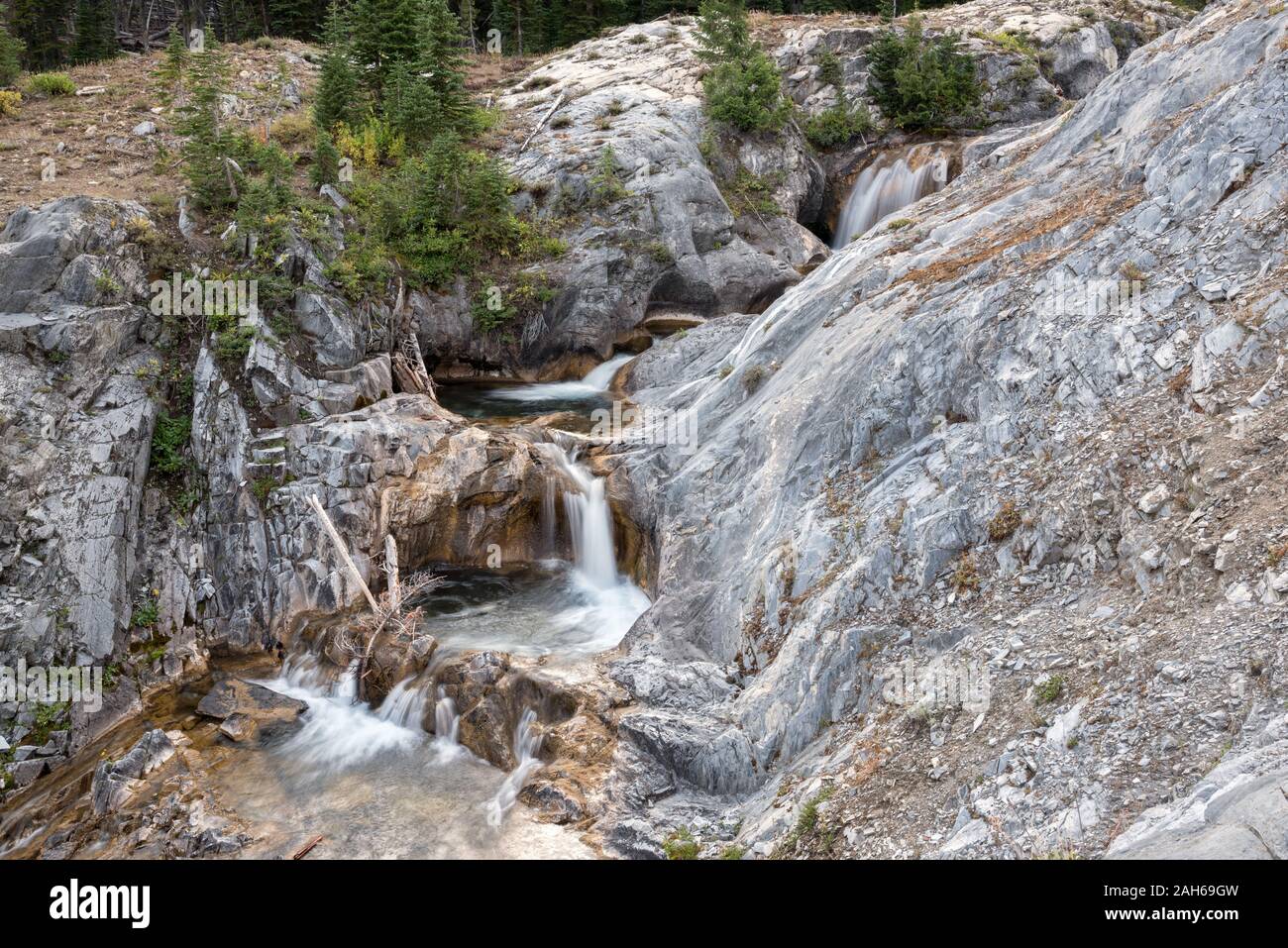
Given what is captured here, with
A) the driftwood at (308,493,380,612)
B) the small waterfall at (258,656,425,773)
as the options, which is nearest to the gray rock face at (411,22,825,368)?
the driftwood at (308,493,380,612)

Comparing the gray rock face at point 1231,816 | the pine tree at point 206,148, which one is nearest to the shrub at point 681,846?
the gray rock face at point 1231,816

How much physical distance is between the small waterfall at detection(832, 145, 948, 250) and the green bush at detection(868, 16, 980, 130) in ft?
7.79

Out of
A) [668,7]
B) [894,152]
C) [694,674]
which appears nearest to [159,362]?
[694,674]

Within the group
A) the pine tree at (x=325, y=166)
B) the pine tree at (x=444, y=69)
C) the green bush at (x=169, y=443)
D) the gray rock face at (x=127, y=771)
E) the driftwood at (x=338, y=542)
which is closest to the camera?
the gray rock face at (x=127, y=771)

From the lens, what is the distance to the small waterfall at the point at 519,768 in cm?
1266

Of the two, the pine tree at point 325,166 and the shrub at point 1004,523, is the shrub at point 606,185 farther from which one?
the shrub at point 1004,523

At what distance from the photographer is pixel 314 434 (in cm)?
1938

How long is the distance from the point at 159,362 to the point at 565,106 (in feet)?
70.4

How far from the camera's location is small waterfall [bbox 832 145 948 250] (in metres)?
30.9

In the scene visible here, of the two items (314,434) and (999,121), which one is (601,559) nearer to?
(314,434)

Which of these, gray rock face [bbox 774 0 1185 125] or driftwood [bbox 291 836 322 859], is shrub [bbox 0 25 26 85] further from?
driftwood [bbox 291 836 322 859]

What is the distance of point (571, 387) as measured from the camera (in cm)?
2653

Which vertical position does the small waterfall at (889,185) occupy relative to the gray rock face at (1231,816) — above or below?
above

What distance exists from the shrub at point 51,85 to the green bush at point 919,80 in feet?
107
